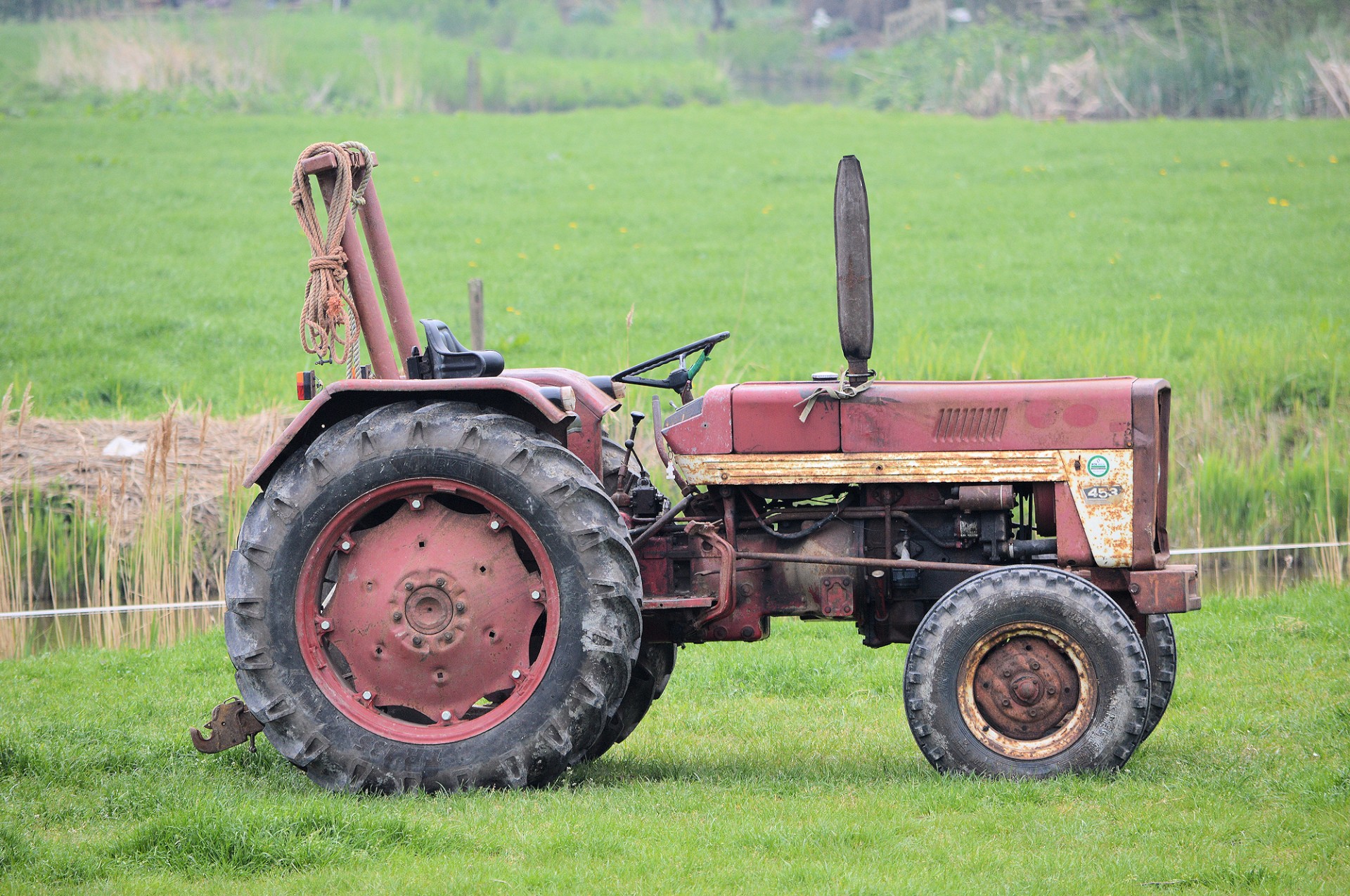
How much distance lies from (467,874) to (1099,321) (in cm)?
1182

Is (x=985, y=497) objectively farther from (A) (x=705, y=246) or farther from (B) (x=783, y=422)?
(A) (x=705, y=246)

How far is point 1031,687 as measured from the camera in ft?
17.0

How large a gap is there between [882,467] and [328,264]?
2244 mm

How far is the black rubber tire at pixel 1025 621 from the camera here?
5.10 m

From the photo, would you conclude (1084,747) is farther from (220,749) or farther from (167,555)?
(167,555)

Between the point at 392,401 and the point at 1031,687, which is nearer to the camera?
the point at 1031,687

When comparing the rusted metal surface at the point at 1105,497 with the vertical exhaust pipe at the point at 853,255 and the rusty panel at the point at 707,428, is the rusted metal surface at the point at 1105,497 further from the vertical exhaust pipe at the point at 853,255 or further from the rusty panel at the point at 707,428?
the rusty panel at the point at 707,428

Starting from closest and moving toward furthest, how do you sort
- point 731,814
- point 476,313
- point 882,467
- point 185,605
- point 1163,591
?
point 731,814 < point 1163,591 < point 882,467 < point 185,605 < point 476,313

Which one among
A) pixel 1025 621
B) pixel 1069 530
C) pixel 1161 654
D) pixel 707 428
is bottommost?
pixel 1161 654

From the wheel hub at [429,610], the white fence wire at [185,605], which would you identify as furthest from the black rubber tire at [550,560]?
the white fence wire at [185,605]

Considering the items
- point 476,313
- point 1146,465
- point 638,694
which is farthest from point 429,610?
point 476,313

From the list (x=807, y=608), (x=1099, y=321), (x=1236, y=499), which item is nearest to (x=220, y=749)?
(x=807, y=608)

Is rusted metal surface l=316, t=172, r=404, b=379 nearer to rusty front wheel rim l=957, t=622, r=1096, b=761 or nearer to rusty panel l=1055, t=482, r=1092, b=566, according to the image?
rusty front wheel rim l=957, t=622, r=1096, b=761

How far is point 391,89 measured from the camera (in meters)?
30.1
